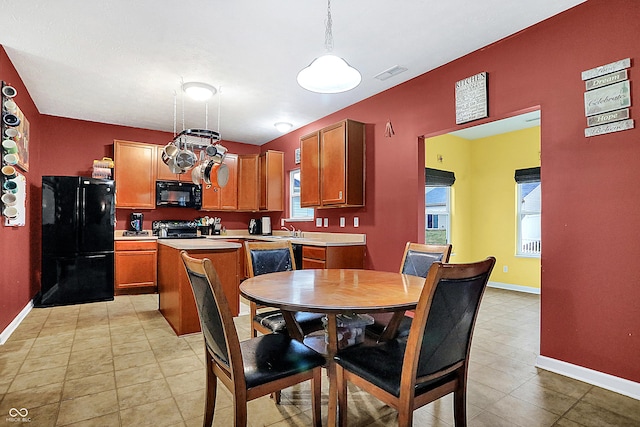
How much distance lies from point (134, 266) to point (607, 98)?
560 centimetres

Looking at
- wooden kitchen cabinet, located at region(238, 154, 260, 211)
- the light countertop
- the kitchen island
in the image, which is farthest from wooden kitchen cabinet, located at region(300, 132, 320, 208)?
wooden kitchen cabinet, located at region(238, 154, 260, 211)

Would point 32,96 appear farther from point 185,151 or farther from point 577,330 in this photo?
point 577,330

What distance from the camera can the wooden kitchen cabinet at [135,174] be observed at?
5.16 metres

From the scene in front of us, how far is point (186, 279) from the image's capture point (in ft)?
10.5

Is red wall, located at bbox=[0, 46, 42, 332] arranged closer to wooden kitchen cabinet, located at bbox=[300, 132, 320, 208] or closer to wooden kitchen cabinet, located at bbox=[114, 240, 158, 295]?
→ wooden kitchen cabinet, located at bbox=[114, 240, 158, 295]

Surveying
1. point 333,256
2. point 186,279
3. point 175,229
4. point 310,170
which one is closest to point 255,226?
point 175,229

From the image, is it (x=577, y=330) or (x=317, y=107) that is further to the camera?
(x=317, y=107)

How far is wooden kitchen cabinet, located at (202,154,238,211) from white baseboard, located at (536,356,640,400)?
5008 mm

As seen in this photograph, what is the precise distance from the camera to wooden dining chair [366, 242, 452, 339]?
2.21 m

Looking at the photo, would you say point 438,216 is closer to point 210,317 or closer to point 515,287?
point 515,287

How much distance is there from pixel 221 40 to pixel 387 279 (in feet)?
7.90

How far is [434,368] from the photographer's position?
1362 mm

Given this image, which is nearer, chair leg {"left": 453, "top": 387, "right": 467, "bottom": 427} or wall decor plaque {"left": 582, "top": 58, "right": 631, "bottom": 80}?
Answer: chair leg {"left": 453, "top": 387, "right": 467, "bottom": 427}

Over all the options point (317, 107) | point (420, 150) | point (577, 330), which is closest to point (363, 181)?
point (420, 150)
